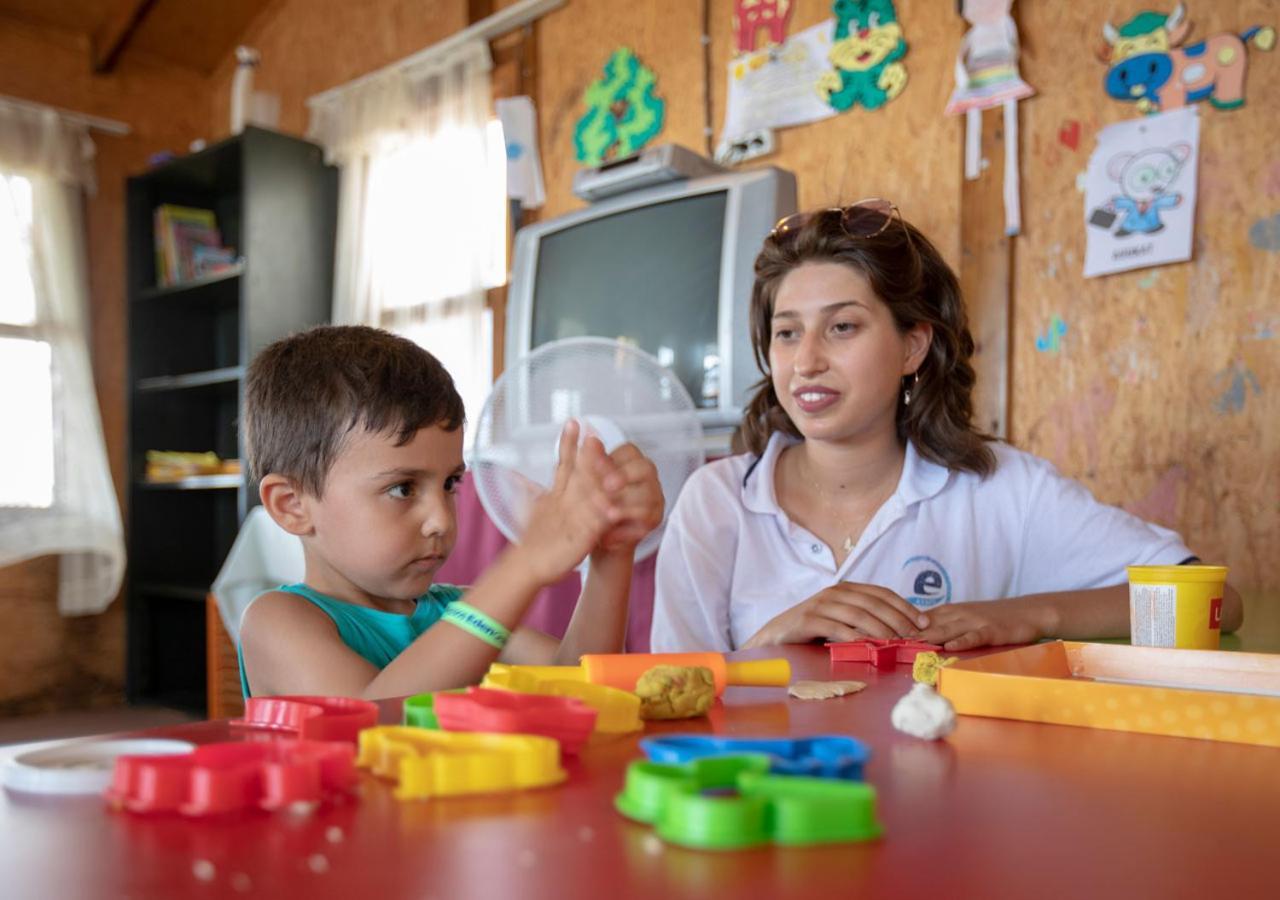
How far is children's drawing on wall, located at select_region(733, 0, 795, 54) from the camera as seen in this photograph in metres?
3.34

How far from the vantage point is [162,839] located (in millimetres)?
383

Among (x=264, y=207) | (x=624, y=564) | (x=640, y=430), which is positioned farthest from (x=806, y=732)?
(x=264, y=207)

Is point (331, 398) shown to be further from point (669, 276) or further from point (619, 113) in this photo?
point (619, 113)

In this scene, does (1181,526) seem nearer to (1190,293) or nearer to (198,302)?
(1190,293)

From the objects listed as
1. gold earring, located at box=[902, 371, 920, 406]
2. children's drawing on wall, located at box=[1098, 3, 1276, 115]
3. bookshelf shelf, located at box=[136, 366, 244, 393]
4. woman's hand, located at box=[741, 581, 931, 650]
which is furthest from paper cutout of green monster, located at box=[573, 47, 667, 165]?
woman's hand, located at box=[741, 581, 931, 650]

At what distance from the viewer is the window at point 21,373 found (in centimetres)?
468

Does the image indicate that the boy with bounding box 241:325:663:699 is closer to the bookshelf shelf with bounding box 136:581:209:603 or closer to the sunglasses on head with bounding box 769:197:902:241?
the sunglasses on head with bounding box 769:197:902:241

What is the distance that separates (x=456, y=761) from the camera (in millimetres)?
431

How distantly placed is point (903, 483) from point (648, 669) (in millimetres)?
1060

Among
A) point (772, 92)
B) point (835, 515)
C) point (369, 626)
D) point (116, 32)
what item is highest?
point (116, 32)

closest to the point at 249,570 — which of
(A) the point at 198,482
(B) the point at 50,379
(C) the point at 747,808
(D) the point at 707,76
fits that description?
(A) the point at 198,482

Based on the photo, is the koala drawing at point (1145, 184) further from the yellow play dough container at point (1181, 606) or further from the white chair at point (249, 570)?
the white chair at point (249, 570)

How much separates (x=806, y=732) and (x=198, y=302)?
17.1 ft

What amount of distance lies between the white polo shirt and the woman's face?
12 cm
